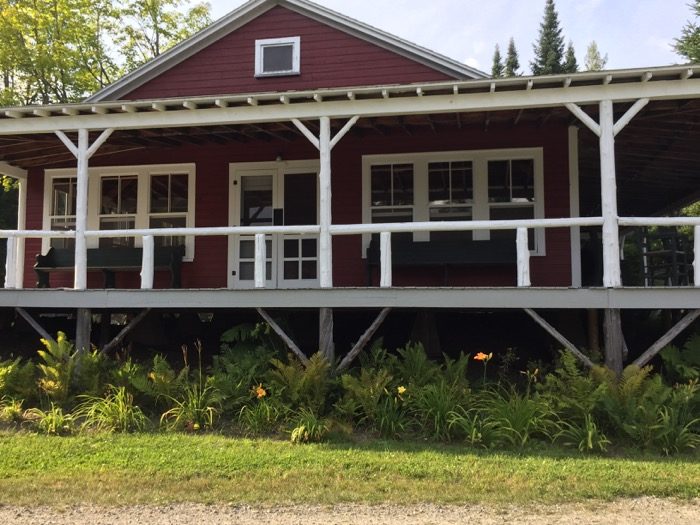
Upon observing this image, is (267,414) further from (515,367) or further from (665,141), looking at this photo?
(665,141)

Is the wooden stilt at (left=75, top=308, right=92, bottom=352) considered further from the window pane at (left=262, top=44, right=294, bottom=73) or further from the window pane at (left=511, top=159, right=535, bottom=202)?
the window pane at (left=511, top=159, right=535, bottom=202)

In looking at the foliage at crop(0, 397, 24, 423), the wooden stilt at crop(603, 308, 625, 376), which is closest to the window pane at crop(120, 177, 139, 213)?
the foliage at crop(0, 397, 24, 423)

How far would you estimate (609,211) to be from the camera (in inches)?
290

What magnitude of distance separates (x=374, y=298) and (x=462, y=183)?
11.5 ft

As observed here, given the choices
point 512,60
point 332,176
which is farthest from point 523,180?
point 512,60

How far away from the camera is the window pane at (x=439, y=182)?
10.4 metres

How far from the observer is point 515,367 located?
9523mm

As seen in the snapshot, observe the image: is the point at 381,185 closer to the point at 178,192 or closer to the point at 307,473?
the point at 178,192

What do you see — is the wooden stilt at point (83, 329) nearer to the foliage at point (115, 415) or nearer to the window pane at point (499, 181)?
the foliage at point (115, 415)

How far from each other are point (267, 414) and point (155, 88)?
814 centimetres

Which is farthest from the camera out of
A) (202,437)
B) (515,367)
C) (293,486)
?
(515,367)

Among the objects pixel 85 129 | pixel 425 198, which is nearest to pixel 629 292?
pixel 425 198

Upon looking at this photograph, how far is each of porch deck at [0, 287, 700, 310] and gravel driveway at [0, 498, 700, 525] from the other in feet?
9.16

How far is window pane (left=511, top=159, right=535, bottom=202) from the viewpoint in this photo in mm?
10141
